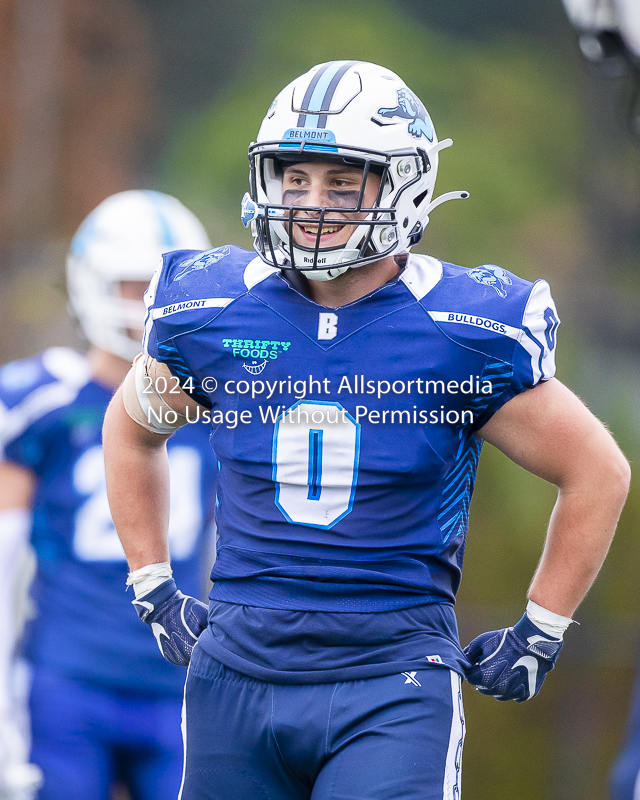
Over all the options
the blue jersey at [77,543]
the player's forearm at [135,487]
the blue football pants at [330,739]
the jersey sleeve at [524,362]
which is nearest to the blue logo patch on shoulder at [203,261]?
the player's forearm at [135,487]

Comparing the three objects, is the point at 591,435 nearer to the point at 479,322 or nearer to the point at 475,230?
the point at 479,322

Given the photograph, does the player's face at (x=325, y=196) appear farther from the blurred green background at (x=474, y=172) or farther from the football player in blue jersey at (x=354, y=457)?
the blurred green background at (x=474, y=172)

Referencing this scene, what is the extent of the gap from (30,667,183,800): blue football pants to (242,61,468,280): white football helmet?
1.75 meters

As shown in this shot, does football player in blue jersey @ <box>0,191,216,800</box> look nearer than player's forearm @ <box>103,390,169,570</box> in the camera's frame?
No

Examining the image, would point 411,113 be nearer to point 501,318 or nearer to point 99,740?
point 501,318

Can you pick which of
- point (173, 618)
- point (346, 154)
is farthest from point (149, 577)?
point (346, 154)

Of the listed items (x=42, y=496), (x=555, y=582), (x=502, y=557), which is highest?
(x=555, y=582)

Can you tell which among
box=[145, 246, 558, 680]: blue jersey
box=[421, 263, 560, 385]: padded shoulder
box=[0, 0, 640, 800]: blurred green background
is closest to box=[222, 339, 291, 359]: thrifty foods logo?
box=[145, 246, 558, 680]: blue jersey

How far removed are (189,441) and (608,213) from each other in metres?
4.24

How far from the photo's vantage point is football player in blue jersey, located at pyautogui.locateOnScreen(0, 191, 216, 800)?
3.26 metres

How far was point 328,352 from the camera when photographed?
6.59 feet

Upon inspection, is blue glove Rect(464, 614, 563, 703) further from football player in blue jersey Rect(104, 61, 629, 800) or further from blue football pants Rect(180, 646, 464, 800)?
blue football pants Rect(180, 646, 464, 800)

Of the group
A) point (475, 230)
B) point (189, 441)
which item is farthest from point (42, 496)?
point (475, 230)

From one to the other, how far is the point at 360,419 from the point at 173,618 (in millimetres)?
623
